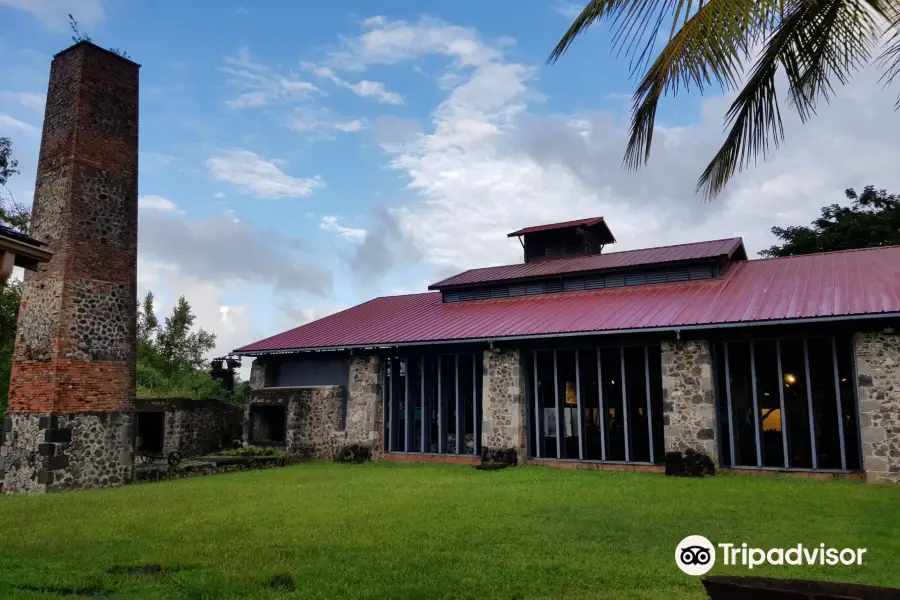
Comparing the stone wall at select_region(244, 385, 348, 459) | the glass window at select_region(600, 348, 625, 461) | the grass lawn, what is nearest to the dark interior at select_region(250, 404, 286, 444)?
the stone wall at select_region(244, 385, 348, 459)

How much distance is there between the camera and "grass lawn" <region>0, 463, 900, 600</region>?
5.92 meters

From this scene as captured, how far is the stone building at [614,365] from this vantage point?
13.7 metres

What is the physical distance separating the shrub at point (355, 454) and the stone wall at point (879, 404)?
12.5m

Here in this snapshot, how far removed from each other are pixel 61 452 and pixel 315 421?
747 centimetres

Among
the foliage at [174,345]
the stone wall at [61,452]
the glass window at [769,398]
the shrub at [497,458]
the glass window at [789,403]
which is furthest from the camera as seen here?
the foliage at [174,345]

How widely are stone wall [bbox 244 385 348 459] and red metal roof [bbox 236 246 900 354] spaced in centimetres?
152

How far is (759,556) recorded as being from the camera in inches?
268

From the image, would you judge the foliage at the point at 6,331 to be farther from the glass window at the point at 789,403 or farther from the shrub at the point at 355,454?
the glass window at the point at 789,403

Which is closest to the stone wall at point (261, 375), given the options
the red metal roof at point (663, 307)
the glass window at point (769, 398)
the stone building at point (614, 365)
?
the stone building at point (614, 365)

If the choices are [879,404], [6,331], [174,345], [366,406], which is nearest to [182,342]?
[174,345]

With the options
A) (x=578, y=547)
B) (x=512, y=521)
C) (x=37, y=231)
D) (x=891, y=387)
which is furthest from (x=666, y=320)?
(x=37, y=231)

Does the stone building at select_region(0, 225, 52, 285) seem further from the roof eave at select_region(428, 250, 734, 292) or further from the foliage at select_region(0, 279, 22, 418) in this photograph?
the foliage at select_region(0, 279, 22, 418)

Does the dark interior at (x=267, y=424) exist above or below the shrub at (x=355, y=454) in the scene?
above

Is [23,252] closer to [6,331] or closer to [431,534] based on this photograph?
[431,534]
